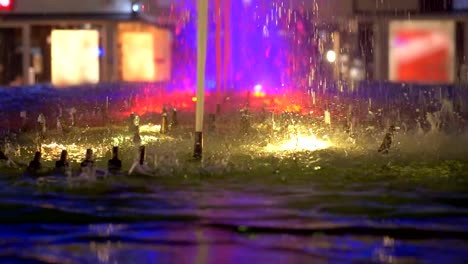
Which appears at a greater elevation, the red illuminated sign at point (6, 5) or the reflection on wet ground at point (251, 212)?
the red illuminated sign at point (6, 5)

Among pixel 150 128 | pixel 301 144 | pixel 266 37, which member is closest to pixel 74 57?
pixel 266 37

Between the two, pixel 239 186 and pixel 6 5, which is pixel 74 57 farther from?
pixel 239 186

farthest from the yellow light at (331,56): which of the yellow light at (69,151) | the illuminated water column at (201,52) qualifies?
the illuminated water column at (201,52)

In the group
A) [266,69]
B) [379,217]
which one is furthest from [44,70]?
[379,217]

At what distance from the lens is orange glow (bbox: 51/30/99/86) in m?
31.2

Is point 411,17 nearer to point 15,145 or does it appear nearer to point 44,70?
point 44,70

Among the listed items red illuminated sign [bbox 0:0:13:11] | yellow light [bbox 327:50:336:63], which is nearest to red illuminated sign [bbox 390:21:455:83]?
yellow light [bbox 327:50:336:63]

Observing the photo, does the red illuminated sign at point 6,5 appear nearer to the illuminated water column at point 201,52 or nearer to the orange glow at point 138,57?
the orange glow at point 138,57

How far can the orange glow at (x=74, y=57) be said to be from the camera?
1229 inches

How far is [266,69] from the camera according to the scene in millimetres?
28500

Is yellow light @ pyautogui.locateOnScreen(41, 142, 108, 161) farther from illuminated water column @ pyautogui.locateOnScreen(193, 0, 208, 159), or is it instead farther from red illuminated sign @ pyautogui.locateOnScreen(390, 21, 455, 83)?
red illuminated sign @ pyautogui.locateOnScreen(390, 21, 455, 83)

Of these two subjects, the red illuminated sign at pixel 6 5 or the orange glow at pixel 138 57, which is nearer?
the red illuminated sign at pixel 6 5

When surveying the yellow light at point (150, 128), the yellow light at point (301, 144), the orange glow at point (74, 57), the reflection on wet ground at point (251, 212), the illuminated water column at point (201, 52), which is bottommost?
the reflection on wet ground at point (251, 212)

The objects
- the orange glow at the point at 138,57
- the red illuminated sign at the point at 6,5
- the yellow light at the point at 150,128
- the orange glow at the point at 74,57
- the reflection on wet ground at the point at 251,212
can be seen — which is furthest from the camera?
the orange glow at the point at 138,57
